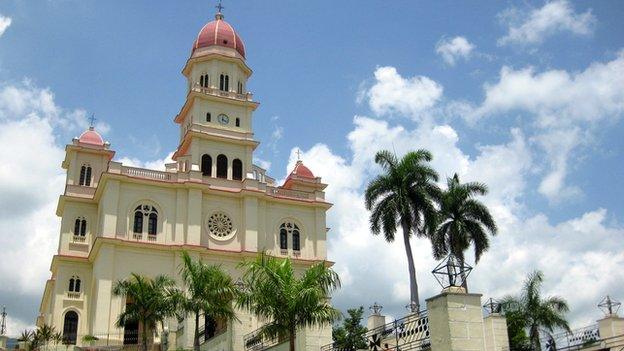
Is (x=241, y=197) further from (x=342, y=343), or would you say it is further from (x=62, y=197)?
(x=342, y=343)

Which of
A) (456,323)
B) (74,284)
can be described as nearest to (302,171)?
(74,284)

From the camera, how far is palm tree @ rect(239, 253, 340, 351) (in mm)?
20953

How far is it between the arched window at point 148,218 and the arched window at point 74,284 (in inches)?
224

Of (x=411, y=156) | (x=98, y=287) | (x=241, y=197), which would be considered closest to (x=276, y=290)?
(x=411, y=156)

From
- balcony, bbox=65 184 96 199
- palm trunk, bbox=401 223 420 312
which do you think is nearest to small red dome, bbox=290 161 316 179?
balcony, bbox=65 184 96 199

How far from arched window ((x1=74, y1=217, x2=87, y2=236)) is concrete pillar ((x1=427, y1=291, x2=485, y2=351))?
3852 cm

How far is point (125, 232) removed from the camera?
1735 inches

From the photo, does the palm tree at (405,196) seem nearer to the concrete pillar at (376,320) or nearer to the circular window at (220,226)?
the concrete pillar at (376,320)

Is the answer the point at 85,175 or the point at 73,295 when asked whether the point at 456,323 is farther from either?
the point at 85,175

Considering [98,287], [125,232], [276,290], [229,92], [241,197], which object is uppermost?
[229,92]

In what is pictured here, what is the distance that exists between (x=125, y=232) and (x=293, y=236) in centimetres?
1187

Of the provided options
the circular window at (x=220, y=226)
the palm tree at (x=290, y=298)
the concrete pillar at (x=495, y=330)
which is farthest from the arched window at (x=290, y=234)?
the palm tree at (x=290, y=298)

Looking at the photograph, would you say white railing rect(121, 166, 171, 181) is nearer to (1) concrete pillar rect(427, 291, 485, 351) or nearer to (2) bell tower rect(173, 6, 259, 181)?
(2) bell tower rect(173, 6, 259, 181)

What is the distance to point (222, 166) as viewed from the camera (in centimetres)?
5022
